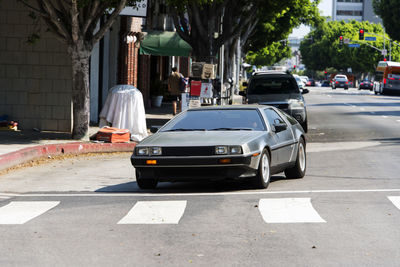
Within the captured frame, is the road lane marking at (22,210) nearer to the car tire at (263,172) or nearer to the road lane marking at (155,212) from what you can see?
the road lane marking at (155,212)

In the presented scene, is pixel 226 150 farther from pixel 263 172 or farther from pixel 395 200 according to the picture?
pixel 395 200

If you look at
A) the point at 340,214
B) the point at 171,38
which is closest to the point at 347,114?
the point at 171,38

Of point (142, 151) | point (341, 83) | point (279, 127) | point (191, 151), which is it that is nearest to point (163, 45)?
point (279, 127)

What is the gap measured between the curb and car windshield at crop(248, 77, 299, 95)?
678cm

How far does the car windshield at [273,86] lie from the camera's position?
25672 mm

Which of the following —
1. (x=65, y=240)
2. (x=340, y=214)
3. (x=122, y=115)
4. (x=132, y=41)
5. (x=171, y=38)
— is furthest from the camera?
(x=171, y=38)

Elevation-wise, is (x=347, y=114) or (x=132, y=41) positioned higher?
(x=132, y=41)

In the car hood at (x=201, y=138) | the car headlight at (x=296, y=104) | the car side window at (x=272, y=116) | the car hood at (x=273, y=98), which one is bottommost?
the car headlight at (x=296, y=104)

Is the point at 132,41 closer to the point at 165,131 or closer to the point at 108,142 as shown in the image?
the point at 108,142

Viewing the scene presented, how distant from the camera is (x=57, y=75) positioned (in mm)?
22891

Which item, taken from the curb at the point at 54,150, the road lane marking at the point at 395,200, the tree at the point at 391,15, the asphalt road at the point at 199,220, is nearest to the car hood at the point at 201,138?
the asphalt road at the point at 199,220

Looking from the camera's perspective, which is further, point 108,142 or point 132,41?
point 132,41

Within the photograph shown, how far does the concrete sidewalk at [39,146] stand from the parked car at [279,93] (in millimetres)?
5099

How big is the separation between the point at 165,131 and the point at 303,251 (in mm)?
5767
